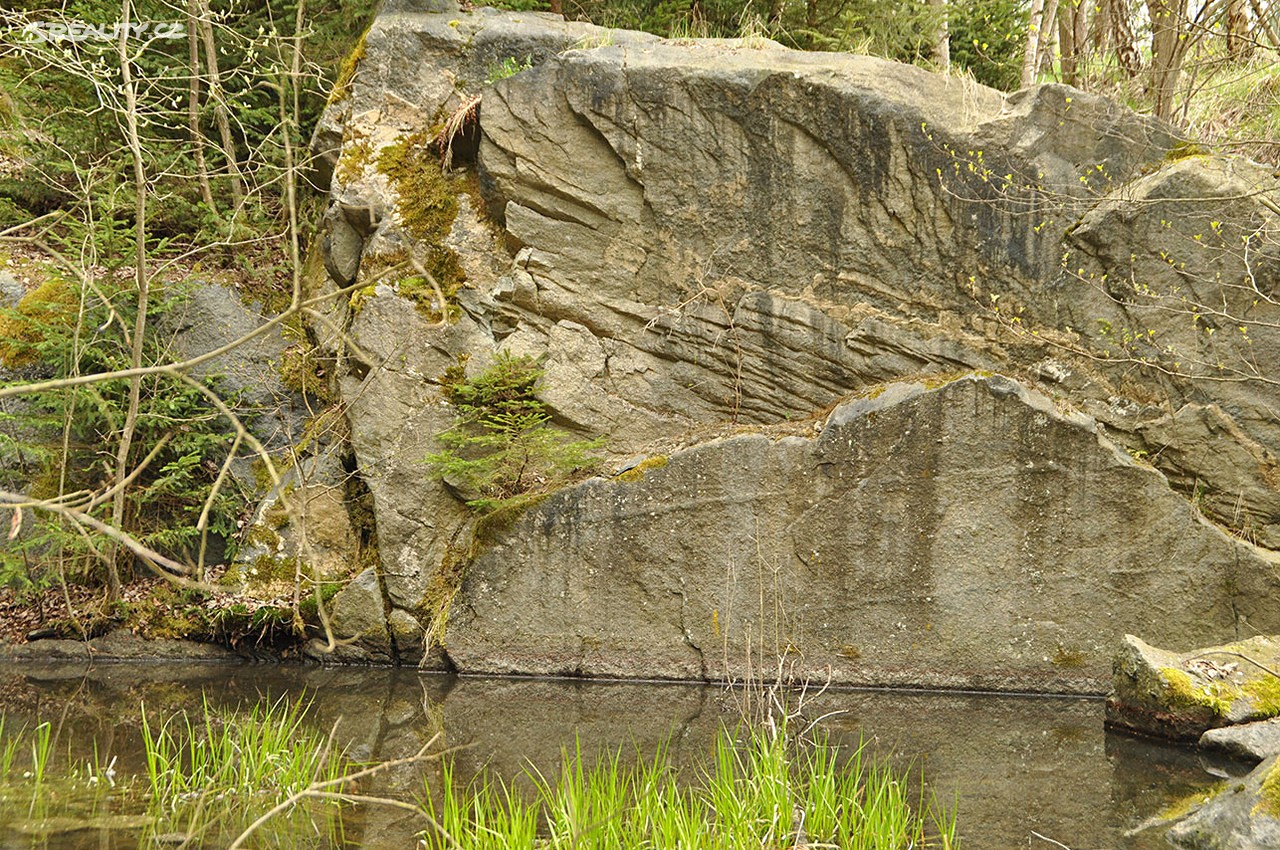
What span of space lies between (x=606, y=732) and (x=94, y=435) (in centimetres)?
569

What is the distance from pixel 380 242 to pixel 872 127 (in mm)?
4382

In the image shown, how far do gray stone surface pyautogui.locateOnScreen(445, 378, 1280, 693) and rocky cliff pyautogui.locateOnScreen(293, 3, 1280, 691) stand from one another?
0.07ft

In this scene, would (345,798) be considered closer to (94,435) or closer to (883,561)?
(883,561)

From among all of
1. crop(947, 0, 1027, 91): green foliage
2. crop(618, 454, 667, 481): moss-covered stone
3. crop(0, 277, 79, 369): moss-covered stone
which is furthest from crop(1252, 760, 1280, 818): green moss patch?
crop(0, 277, 79, 369): moss-covered stone

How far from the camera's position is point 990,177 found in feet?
27.6

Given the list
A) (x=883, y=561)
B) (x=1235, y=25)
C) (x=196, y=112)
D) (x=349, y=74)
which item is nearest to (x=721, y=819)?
(x=883, y=561)

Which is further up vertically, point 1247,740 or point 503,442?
point 503,442

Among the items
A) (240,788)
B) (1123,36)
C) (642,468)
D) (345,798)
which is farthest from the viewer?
(1123,36)

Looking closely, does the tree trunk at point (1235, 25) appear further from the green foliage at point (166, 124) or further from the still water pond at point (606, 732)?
the green foliage at point (166, 124)

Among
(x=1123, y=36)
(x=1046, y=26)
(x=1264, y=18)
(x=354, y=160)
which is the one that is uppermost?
(x=1123, y=36)

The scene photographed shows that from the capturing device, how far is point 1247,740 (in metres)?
5.61

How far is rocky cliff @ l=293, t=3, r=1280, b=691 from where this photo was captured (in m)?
7.55

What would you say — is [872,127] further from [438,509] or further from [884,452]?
[438,509]

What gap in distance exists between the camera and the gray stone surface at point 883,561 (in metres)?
7.45
